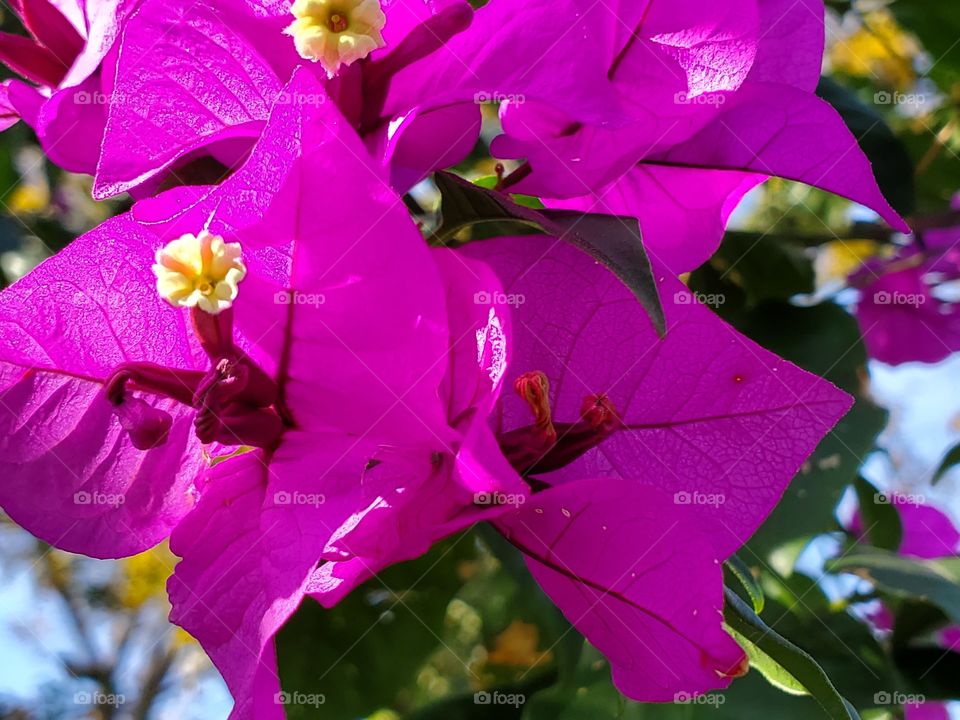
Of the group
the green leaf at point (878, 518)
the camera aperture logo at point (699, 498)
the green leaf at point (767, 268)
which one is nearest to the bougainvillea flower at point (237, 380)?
the camera aperture logo at point (699, 498)

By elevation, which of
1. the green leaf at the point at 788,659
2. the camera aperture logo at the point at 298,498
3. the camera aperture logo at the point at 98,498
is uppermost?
the camera aperture logo at the point at 298,498

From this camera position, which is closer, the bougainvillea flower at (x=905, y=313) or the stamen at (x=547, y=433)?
the stamen at (x=547, y=433)

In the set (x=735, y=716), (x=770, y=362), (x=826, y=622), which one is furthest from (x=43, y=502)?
(x=826, y=622)

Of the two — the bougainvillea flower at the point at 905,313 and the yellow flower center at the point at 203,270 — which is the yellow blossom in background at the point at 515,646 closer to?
the bougainvillea flower at the point at 905,313

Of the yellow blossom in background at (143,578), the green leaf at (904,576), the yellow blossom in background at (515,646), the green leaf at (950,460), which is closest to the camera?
the green leaf at (904,576)

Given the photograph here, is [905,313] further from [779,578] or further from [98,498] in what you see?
[98,498]

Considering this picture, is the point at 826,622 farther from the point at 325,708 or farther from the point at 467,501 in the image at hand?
the point at 467,501
